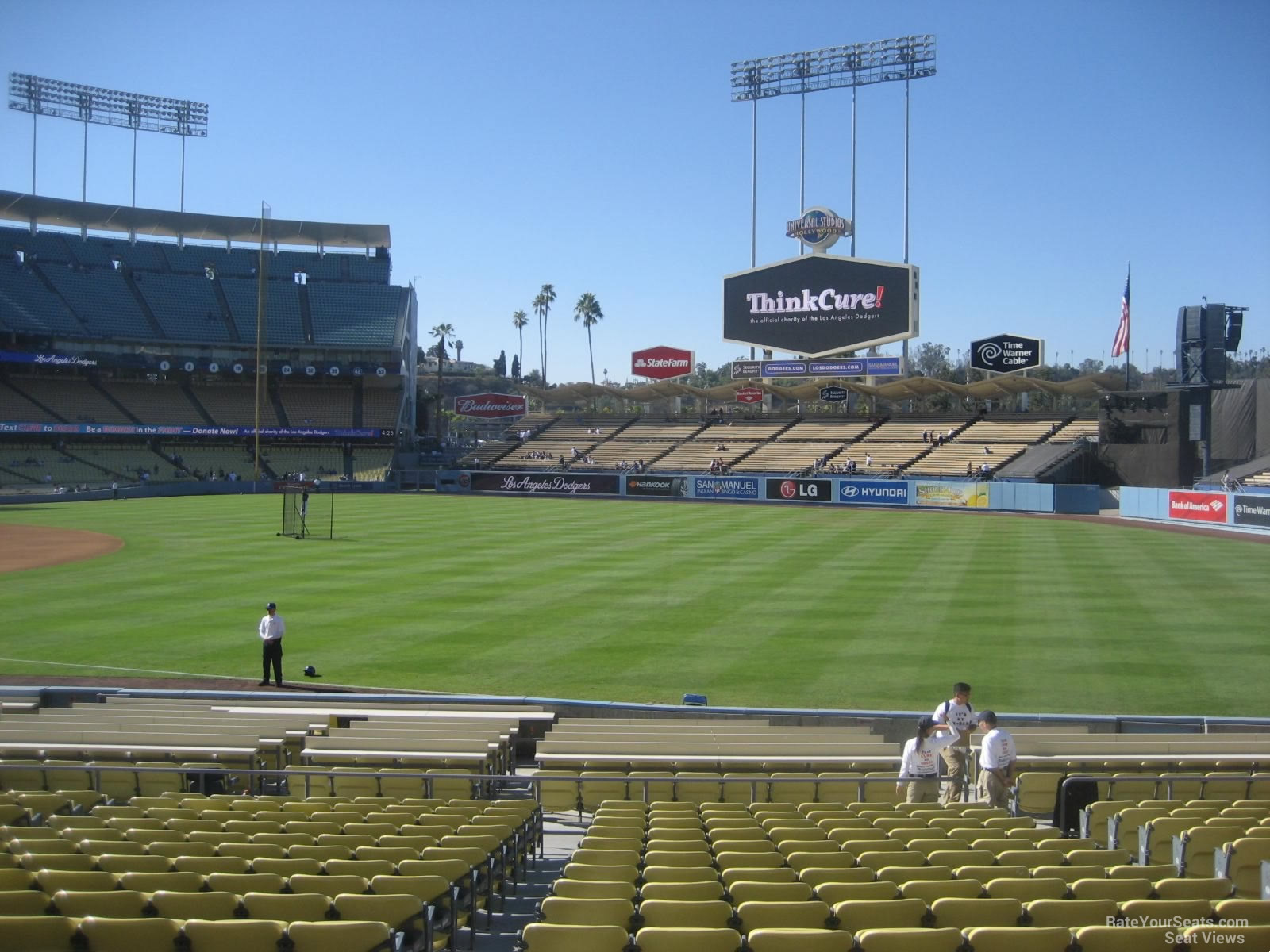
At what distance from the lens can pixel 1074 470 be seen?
201 ft

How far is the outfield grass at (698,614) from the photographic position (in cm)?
1877

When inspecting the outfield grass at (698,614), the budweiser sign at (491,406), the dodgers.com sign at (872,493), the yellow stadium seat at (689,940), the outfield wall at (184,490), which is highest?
the budweiser sign at (491,406)

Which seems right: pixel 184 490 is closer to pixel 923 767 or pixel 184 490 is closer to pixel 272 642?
pixel 272 642

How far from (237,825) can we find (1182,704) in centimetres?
1528

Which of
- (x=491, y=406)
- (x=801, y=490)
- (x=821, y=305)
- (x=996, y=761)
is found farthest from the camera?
(x=491, y=406)

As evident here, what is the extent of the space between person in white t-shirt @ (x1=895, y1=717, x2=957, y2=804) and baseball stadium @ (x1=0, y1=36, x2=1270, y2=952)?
0.06 m

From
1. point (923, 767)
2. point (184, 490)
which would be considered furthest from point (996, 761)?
A: point (184, 490)

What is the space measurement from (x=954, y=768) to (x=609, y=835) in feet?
15.6

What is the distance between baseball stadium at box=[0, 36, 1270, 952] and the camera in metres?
5.88

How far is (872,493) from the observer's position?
61.7 m

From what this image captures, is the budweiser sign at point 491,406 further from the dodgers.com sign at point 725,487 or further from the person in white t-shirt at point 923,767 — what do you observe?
the person in white t-shirt at point 923,767

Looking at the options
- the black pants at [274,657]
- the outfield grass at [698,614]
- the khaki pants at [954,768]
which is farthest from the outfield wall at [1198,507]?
the black pants at [274,657]

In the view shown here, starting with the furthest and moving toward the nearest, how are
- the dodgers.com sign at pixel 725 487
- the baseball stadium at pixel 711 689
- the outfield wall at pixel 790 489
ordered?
the dodgers.com sign at pixel 725 487 → the outfield wall at pixel 790 489 → the baseball stadium at pixel 711 689

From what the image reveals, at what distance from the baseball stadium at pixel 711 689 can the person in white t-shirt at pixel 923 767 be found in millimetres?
56
